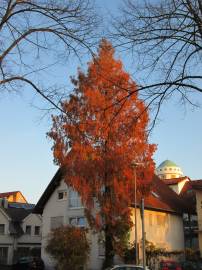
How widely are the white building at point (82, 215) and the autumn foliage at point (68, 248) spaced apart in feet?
19.5

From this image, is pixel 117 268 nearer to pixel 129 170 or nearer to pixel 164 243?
pixel 129 170

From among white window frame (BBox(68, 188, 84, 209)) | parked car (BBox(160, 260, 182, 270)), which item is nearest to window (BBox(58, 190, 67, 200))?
white window frame (BBox(68, 188, 84, 209))

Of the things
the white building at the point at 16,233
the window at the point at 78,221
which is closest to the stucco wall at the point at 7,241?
the white building at the point at 16,233

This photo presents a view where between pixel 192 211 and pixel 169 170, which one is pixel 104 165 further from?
pixel 169 170

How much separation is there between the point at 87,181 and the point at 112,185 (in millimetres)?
1734

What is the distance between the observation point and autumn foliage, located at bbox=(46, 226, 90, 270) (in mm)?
31422

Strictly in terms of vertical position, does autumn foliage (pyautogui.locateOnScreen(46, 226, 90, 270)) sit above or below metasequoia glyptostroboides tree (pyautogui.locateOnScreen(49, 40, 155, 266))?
below

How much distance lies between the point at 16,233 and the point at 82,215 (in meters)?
18.4

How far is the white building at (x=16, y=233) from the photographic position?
177 ft

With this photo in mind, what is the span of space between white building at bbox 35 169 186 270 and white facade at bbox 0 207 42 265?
12.8 metres

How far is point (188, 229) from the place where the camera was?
45.2 m

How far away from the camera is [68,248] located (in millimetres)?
31516

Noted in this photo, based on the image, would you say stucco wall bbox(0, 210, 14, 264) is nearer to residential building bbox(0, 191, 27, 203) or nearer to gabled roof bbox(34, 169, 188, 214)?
gabled roof bbox(34, 169, 188, 214)

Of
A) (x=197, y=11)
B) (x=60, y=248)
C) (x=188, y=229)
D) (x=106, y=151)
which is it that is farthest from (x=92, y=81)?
(x=188, y=229)
